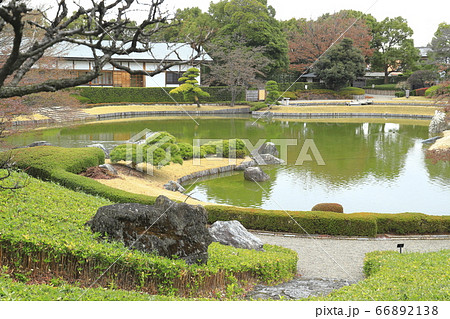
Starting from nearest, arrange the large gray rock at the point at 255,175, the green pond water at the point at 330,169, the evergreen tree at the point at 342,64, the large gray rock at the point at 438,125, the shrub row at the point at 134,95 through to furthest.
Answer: the green pond water at the point at 330,169 → the large gray rock at the point at 255,175 → the large gray rock at the point at 438,125 → the shrub row at the point at 134,95 → the evergreen tree at the point at 342,64

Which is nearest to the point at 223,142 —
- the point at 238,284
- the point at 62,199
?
the point at 62,199

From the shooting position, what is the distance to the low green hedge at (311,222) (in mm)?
11273

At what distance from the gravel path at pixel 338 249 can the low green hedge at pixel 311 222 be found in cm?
28

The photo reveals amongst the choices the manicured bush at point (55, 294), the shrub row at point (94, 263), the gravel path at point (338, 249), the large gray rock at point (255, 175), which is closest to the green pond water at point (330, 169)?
the large gray rock at point (255, 175)

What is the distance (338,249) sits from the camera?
1017cm

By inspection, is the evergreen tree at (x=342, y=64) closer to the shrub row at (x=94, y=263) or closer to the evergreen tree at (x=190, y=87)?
the evergreen tree at (x=190, y=87)

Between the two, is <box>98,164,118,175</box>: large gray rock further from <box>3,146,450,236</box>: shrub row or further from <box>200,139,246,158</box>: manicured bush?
<box>200,139,246,158</box>: manicured bush

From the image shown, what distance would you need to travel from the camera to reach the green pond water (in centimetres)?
1475

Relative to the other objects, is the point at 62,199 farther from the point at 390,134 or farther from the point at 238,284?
the point at 390,134

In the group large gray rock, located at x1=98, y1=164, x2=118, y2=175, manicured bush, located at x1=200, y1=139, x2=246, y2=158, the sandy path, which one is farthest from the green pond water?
large gray rock, located at x1=98, y1=164, x2=118, y2=175

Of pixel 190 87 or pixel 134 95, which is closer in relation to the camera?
pixel 190 87

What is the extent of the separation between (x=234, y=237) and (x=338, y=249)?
2543 millimetres

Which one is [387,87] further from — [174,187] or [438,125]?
[174,187]

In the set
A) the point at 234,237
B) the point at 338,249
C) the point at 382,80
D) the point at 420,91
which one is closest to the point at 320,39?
the point at 420,91
